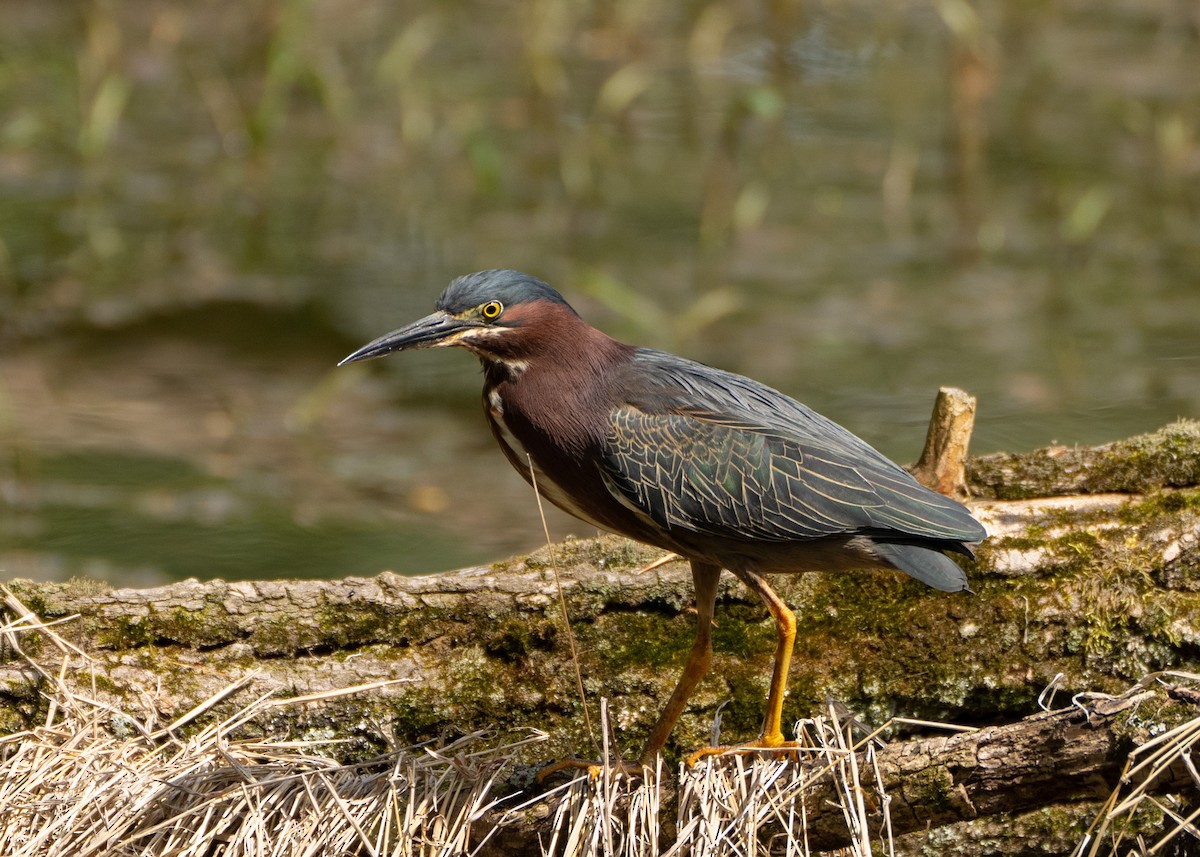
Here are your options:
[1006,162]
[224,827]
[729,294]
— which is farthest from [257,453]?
[1006,162]

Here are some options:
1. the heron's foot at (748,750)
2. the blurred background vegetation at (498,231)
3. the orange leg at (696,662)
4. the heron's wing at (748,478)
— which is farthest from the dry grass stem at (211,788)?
the blurred background vegetation at (498,231)

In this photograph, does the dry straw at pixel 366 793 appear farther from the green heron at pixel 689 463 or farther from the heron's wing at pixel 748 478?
the heron's wing at pixel 748 478

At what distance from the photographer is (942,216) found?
9047 millimetres

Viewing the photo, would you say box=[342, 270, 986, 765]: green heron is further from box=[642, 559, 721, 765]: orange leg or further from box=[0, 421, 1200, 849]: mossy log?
box=[0, 421, 1200, 849]: mossy log

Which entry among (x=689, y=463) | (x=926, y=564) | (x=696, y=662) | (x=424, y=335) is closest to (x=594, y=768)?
(x=696, y=662)

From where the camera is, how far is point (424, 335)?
11.7 ft

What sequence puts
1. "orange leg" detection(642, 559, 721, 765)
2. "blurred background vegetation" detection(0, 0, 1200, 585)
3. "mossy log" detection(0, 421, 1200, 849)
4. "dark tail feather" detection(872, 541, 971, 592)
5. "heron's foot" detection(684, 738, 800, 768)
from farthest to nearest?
"blurred background vegetation" detection(0, 0, 1200, 585), "mossy log" detection(0, 421, 1200, 849), "orange leg" detection(642, 559, 721, 765), "heron's foot" detection(684, 738, 800, 768), "dark tail feather" detection(872, 541, 971, 592)

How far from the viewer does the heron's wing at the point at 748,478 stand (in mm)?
3361

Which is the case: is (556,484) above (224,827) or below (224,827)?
above

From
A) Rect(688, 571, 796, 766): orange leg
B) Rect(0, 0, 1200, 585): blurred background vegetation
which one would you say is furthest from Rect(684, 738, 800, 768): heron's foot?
Rect(0, 0, 1200, 585): blurred background vegetation

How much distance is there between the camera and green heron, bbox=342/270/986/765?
11.1 ft

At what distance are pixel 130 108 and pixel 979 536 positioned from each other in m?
8.64

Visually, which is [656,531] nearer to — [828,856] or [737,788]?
[737,788]

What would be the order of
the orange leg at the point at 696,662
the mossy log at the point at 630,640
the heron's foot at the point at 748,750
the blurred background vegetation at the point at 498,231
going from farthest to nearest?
the blurred background vegetation at the point at 498,231
the mossy log at the point at 630,640
the orange leg at the point at 696,662
the heron's foot at the point at 748,750
